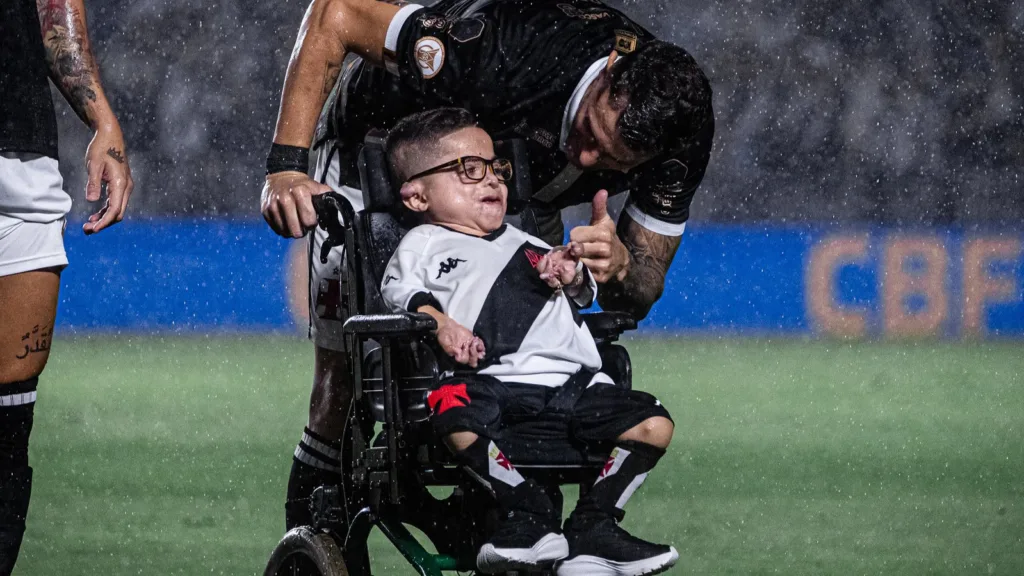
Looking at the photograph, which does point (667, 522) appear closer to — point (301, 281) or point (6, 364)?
point (6, 364)

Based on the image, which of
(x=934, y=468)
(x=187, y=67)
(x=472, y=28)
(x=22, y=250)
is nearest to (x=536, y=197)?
(x=472, y=28)

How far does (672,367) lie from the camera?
7469mm

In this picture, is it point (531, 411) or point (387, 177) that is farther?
point (387, 177)

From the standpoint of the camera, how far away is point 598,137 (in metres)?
2.58

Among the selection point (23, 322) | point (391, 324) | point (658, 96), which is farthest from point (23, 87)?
point (658, 96)

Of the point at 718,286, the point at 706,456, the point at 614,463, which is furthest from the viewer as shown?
the point at 718,286

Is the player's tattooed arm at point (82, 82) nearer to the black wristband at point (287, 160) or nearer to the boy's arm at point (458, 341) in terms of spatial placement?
the black wristband at point (287, 160)

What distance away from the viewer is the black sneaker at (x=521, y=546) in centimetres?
210

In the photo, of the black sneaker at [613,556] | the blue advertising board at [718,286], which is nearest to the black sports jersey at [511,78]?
the black sneaker at [613,556]

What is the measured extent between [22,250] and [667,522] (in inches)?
75.3

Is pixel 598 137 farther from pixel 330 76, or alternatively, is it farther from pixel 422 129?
pixel 330 76

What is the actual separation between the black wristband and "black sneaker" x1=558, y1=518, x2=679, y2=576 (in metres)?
0.88

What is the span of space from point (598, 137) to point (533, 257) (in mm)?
266

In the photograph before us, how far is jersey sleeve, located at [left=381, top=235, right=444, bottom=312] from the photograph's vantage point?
2.37 m
